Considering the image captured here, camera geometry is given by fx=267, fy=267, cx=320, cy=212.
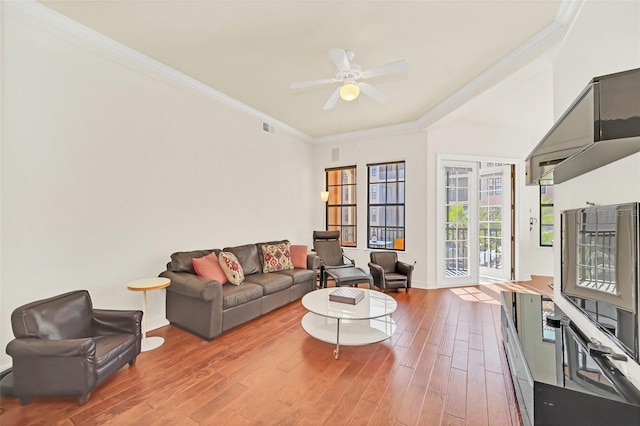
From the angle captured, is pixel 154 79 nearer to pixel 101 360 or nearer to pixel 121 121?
pixel 121 121

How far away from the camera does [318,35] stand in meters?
2.73

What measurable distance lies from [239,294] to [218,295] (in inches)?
13.4

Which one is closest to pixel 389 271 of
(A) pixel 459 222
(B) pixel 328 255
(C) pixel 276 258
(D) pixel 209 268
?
(B) pixel 328 255

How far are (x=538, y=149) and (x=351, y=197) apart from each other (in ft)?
14.9

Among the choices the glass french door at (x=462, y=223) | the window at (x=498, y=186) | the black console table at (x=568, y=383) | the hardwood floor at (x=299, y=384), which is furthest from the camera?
the window at (x=498, y=186)

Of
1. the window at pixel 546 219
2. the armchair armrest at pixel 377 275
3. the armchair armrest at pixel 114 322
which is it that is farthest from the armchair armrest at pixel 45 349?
the window at pixel 546 219

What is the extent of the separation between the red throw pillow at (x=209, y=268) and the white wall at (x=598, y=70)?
363 centimetres

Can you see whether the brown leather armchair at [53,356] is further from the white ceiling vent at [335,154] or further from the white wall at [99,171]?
the white ceiling vent at [335,154]

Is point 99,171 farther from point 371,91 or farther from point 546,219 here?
point 546,219

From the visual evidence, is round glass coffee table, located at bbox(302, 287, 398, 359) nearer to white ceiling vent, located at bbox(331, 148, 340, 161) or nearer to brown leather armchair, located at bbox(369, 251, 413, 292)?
brown leather armchair, located at bbox(369, 251, 413, 292)

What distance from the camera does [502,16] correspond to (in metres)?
2.47

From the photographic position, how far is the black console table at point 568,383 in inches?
47.8

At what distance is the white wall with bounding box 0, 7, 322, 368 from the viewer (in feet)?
7.68

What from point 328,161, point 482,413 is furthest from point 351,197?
point 482,413
